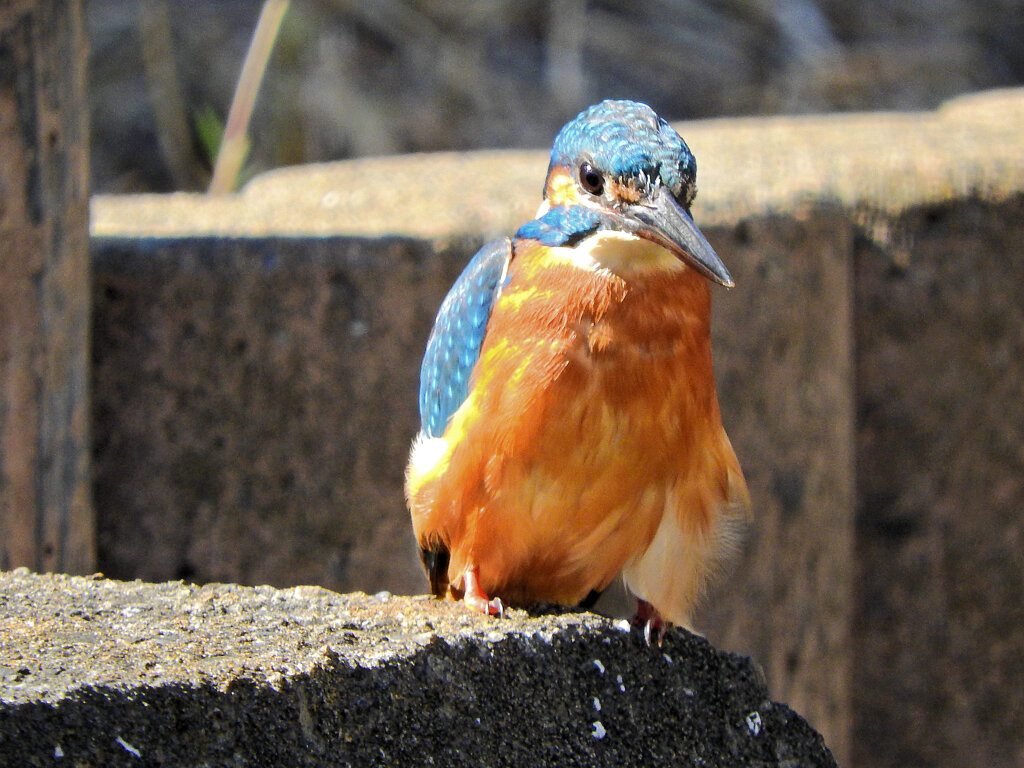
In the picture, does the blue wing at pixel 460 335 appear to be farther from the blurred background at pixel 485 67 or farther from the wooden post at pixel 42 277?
the blurred background at pixel 485 67

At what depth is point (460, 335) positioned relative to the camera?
10.2ft

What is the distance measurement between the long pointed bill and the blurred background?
19.6ft

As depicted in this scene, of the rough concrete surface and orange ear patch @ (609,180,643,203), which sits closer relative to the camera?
the rough concrete surface

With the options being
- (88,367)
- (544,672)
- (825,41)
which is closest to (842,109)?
(825,41)

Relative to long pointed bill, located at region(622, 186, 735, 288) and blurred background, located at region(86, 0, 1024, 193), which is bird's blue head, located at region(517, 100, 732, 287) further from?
blurred background, located at region(86, 0, 1024, 193)

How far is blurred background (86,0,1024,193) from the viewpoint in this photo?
8.60 m

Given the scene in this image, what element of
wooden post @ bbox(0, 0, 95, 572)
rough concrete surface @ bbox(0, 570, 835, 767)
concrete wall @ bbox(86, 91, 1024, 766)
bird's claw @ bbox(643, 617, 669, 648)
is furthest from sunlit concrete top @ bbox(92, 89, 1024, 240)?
rough concrete surface @ bbox(0, 570, 835, 767)

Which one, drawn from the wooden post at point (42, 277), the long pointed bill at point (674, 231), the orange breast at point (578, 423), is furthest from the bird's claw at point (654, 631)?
the wooden post at point (42, 277)

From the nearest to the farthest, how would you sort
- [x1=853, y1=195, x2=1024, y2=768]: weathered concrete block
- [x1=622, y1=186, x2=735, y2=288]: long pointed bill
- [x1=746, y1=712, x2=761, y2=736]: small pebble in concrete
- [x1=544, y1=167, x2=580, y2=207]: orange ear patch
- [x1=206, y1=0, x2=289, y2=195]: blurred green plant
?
[x1=746, y1=712, x2=761, y2=736]: small pebble in concrete, [x1=622, y1=186, x2=735, y2=288]: long pointed bill, [x1=544, y1=167, x2=580, y2=207]: orange ear patch, [x1=853, y1=195, x2=1024, y2=768]: weathered concrete block, [x1=206, y1=0, x2=289, y2=195]: blurred green plant

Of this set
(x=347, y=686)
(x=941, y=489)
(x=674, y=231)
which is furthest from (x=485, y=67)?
(x=347, y=686)

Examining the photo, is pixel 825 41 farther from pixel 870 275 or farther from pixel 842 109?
pixel 870 275

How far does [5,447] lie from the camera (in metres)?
3.68

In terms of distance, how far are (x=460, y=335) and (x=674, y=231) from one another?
0.66 metres

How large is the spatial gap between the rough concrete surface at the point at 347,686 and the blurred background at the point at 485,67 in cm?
637
